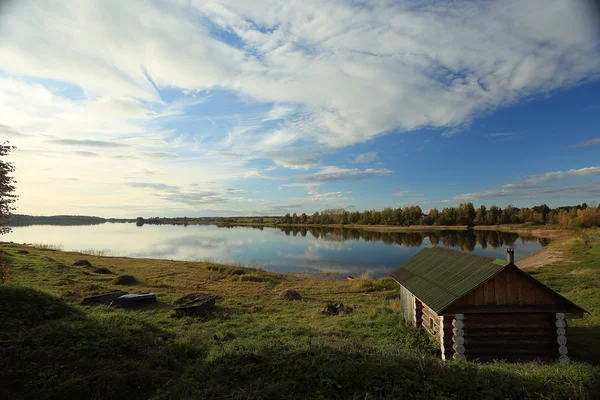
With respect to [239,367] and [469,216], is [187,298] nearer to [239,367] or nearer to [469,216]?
[239,367]

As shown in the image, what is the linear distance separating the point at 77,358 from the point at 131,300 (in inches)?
511

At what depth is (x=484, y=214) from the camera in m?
157

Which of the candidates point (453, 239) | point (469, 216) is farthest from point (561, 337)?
point (469, 216)

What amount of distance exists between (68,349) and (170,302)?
13.8 m

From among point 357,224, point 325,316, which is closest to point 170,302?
point 325,316

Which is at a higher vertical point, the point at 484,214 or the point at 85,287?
the point at 484,214

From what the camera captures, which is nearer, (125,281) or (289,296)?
(289,296)

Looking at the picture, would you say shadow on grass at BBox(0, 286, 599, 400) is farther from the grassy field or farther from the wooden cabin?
the wooden cabin

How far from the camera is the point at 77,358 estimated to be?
8.16 meters

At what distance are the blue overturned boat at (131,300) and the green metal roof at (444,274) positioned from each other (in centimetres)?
1685

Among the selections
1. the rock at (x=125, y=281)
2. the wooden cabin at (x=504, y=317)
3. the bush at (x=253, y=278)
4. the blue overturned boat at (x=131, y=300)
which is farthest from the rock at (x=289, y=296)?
the rock at (x=125, y=281)

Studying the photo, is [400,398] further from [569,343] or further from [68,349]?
[569,343]

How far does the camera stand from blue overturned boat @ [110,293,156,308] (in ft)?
63.9

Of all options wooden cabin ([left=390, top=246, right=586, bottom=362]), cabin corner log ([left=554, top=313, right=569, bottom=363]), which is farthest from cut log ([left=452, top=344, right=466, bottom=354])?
cabin corner log ([left=554, top=313, right=569, bottom=363])
